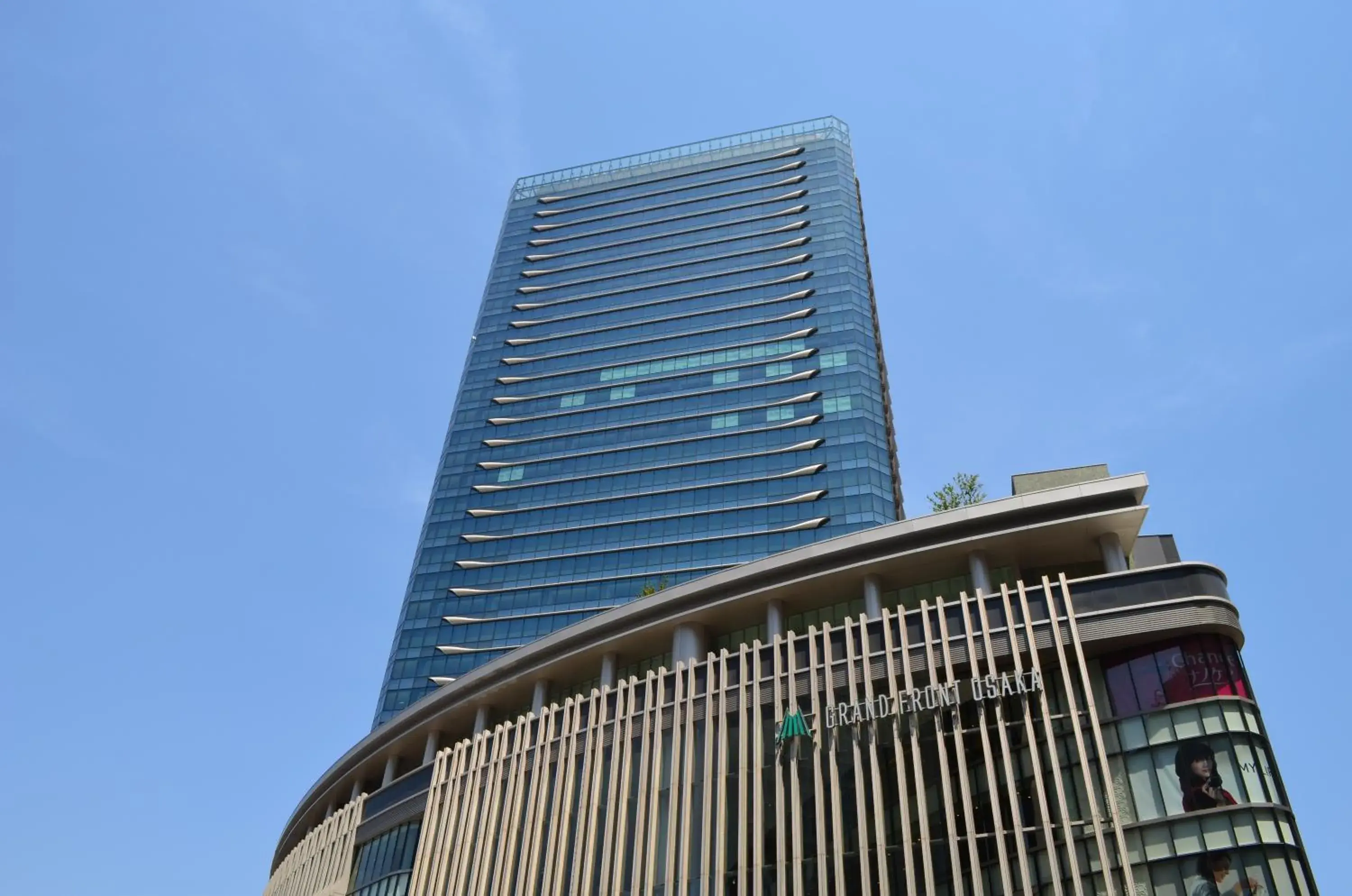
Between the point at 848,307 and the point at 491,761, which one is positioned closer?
the point at 491,761

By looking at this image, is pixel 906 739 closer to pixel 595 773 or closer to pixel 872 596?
pixel 872 596

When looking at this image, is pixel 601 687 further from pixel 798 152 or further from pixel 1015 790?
pixel 798 152

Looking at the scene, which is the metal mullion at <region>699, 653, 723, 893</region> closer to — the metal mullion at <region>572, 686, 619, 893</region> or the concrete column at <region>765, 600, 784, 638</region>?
the concrete column at <region>765, 600, 784, 638</region>

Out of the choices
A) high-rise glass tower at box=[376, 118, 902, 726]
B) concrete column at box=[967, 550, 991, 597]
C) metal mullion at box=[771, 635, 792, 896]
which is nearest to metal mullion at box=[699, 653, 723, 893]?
metal mullion at box=[771, 635, 792, 896]

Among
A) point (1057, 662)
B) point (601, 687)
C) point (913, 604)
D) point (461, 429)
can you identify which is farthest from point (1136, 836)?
point (461, 429)

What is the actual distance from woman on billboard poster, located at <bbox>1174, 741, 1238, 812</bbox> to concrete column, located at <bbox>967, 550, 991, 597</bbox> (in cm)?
771

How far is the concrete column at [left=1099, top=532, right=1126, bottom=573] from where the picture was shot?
109 ft

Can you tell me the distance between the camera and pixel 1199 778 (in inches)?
1066

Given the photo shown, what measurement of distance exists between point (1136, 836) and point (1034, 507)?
10807mm

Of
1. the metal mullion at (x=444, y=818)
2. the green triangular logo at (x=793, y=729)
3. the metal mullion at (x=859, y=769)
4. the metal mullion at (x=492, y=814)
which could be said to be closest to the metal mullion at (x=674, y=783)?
the green triangular logo at (x=793, y=729)

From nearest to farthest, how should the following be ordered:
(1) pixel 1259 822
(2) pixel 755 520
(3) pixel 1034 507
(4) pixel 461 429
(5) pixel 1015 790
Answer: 1. (1) pixel 1259 822
2. (5) pixel 1015 790
3. (3) pixel 1034 507
4. (2) pixel 755 520
5. (4) pixel 461 429

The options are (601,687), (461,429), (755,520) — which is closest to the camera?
(601,687)

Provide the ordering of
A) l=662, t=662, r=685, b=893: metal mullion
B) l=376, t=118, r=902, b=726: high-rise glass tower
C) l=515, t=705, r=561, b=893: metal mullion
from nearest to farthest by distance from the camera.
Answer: l=662, t=662, r=685, b=893: metal mullion < l=515, t=705, r=561, b=893: metal mullion < l=376, t=118, r=902, b=726: high-rise glass tower

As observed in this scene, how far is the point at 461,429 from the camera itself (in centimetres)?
11869
